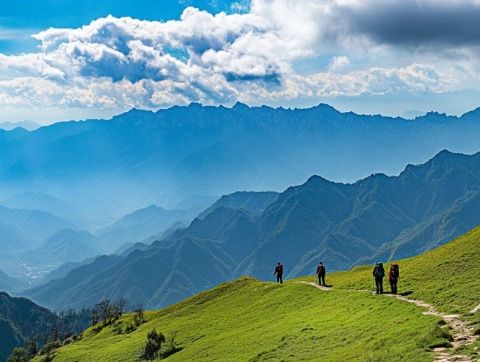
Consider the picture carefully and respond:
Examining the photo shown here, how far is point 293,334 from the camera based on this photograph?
5053 centimetres

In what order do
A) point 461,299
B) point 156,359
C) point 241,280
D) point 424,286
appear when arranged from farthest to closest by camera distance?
1. point 241,280
2. point 156,359
3. point 424,286
4. point 461,299

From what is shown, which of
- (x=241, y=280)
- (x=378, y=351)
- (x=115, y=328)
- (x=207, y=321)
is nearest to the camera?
(x=378, y=351)

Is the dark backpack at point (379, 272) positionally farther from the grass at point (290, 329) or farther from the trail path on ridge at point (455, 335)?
the trail path on ridge at point (455, 335)

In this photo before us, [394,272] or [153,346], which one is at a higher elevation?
[394,272]

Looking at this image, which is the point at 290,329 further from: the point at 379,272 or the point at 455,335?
the point at 455,335

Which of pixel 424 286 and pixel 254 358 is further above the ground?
pixel 424 286

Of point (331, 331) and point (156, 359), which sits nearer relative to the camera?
point (331, 331)

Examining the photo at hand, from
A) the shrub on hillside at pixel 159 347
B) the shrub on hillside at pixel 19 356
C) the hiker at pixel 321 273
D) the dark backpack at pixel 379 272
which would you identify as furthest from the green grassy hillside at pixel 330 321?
the shrub on hillside at pixel 19 356

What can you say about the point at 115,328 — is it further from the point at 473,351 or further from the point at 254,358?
the point at 473,351

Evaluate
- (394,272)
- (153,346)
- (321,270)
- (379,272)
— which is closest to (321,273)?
(321,270)

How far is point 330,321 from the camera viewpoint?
5075cm

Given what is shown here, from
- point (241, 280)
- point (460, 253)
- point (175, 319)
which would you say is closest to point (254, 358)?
point (460, 253)

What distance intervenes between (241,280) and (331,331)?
5754 centimetres

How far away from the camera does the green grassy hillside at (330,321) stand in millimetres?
38062
